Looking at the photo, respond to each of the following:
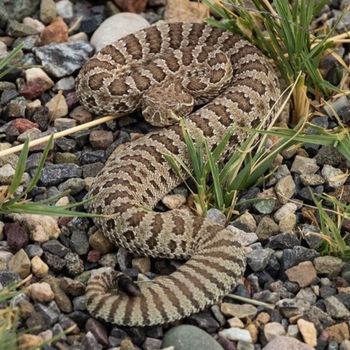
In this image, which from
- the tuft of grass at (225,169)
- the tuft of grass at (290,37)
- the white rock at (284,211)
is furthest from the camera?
the tuft of grass at (290,37)

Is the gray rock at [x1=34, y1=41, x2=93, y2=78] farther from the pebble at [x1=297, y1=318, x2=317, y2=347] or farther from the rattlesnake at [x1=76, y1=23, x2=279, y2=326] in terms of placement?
the pebble at [x1=297, y1=318, x2=317, y2=347]

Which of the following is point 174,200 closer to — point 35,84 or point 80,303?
point 80,303

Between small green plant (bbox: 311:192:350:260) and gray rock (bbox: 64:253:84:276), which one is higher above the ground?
small green plant (bbox: 311:192:350:260)

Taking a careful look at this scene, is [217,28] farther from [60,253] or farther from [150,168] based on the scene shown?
[60,253]

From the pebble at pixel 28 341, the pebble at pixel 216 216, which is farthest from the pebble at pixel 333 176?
the pebble at pixel 28 341

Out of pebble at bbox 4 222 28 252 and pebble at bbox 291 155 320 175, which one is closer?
pebble at bbox 4 222 28 252

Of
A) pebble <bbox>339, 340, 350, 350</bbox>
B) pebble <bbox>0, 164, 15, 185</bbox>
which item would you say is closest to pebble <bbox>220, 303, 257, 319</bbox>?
pebble <bbox>339, 340, 350, 350</bbox>

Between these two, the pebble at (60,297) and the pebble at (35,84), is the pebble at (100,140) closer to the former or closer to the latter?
the pebble at (35,84)

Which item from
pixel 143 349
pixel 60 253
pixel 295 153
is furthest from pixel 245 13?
pixel 143 349
